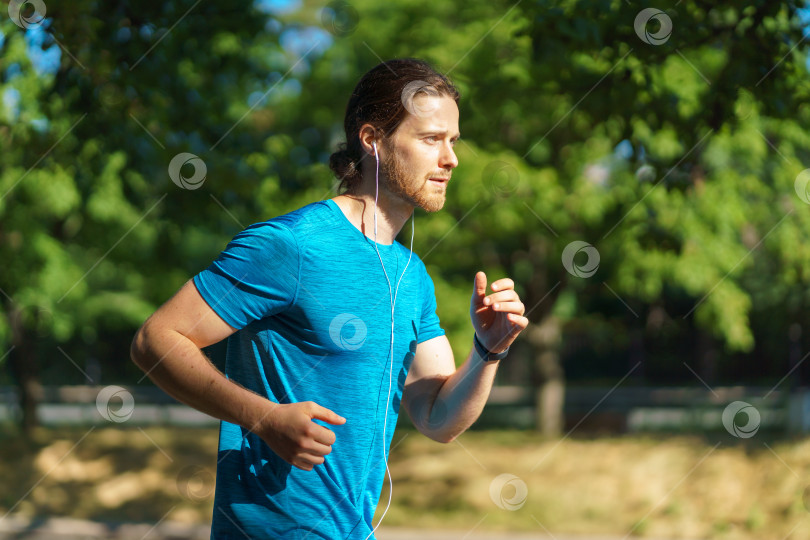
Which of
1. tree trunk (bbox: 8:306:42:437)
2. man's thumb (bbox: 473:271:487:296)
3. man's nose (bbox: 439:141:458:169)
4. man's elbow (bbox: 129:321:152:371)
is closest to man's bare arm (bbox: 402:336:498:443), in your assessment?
man's thumb (bbox: 473:271:487:296)

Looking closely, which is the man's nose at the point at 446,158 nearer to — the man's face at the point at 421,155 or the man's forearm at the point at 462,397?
the man's face at the point at 421,155

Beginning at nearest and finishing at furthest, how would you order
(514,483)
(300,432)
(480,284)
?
(300,432), (480,284), (514,483)

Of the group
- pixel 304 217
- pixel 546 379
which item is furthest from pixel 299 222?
pixel 546 379

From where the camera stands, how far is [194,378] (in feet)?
5.84

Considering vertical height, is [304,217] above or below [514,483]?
above

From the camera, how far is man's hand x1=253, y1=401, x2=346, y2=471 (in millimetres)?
1662

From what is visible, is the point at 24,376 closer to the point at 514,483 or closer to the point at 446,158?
the point at 514,483

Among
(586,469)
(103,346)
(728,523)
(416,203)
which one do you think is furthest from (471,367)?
(103,346)

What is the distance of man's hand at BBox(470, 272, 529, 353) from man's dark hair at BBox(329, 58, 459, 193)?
1.46 feet

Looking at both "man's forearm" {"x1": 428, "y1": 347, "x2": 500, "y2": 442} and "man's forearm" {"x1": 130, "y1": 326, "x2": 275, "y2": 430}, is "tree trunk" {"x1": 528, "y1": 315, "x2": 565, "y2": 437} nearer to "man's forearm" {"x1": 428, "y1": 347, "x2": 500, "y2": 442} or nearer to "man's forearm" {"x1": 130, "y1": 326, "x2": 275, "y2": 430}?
"man's forearm" {"x1": 428, "y1": 347, "x2": 500, "y2": 442}

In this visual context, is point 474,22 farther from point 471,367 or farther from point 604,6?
point 471,367

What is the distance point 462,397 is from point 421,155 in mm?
637

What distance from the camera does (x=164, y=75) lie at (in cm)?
671

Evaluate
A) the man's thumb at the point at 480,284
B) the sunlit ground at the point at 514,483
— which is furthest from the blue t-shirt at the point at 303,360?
the sunlit ground at the point at 514,483
